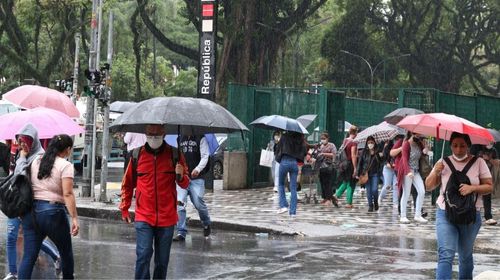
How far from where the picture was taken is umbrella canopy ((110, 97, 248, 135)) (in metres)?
7.86

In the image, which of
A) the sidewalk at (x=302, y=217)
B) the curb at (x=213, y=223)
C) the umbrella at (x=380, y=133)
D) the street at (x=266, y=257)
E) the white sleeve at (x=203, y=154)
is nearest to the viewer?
the street at (x=266, y=257)

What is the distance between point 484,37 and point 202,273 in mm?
42025

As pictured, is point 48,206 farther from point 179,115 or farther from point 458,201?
point 458,201

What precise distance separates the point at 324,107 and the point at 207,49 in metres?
3.53

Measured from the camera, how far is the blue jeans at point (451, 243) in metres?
7.79

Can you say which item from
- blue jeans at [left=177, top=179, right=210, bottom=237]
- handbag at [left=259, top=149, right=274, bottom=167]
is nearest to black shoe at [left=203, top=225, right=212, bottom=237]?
blue jeans at [left=177, top=179, right=210, bottom=237]

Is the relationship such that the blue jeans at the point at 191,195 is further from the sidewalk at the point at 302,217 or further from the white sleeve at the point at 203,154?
the sidewalk at the point at 302,217

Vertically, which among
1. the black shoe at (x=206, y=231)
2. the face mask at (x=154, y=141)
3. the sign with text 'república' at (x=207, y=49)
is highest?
the sign with text 'república' at (x=207, y=49)

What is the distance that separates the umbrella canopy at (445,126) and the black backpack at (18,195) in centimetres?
347

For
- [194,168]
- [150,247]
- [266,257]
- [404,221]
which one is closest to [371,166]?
[404,221]

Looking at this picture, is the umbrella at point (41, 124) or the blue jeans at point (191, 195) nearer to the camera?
the umbrella at point (41, 124)

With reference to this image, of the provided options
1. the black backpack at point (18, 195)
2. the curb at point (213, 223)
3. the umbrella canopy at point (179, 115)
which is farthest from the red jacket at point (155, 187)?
the curb at point (213, 223)

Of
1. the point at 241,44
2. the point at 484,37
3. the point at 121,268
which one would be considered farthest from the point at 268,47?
the point at 121,268

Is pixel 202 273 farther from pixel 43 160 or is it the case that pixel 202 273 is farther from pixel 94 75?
pixel 94 75
